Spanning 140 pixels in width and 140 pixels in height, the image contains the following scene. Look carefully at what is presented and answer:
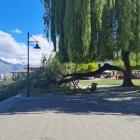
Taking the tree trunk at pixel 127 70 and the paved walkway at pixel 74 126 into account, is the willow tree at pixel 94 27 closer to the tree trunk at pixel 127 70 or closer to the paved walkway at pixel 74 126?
the tree trunk at pixel 127 70

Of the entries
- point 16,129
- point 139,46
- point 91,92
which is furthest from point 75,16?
point 16,129

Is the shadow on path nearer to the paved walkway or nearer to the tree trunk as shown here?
the paved walkway

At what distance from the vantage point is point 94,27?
30906 millimetres

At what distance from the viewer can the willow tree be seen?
1185 inches

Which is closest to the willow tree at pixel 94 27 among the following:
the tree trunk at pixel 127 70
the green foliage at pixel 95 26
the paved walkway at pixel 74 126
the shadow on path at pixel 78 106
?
the green foliage at pixel 95 26

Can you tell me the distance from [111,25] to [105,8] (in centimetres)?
151

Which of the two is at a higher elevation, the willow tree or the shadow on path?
the willow tree

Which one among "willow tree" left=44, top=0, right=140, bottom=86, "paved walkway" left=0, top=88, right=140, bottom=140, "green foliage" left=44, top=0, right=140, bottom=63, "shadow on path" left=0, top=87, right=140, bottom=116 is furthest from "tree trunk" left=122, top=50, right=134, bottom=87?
"paved walkway" left=0, top=88, right=140, bottom=140

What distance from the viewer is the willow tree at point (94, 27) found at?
30.1 metres

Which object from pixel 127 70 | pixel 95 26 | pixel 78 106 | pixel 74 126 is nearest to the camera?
pixel 74 126

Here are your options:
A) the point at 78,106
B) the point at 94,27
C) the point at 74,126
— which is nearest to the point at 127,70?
the point at 94,27

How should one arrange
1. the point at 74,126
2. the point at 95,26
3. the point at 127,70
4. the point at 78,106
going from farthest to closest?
the point at 127,70 < the point at 95,26 < the point at 78,106 < the point at 74,126

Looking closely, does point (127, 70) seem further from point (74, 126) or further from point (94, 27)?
point (74, 126)

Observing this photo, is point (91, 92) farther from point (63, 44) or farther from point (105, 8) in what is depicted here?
point (105, 8)
